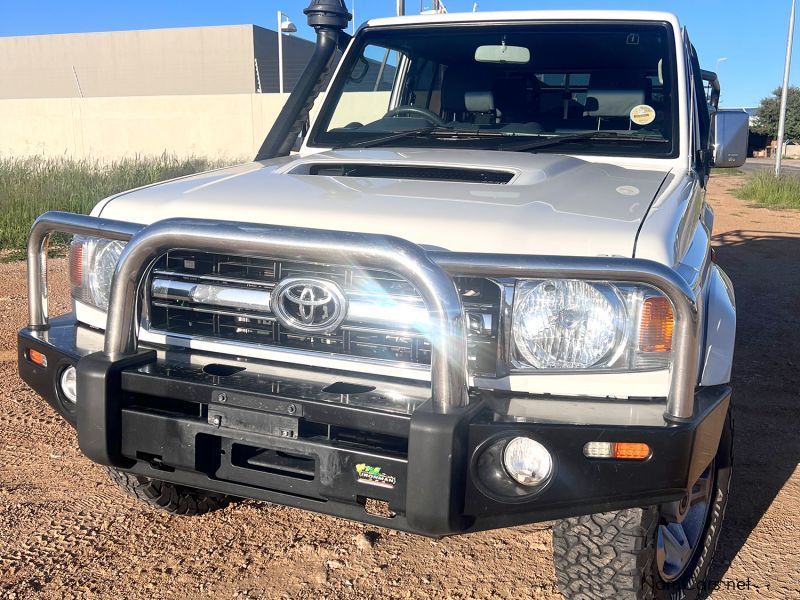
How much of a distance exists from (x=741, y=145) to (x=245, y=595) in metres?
2.90

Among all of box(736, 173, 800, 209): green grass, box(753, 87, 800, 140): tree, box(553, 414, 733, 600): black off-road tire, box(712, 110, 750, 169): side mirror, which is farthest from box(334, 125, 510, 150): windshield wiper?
box(753, 87, 800, 140): tree

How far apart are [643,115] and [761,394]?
2.35m

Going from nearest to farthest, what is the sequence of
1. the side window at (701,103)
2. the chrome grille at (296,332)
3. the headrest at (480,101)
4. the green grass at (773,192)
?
the chrome grille at (296,332) < the headrest at (480,101) < the side window at (701,103) < the green grass at (773,192)

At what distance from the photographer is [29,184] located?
37.4ft

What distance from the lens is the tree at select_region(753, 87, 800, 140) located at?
5394cm

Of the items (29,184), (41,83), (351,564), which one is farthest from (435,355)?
(41,83)

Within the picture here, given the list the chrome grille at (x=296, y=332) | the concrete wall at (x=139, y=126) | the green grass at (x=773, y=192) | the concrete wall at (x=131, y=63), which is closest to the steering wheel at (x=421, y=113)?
the chrome grille at (x=296, y=332)

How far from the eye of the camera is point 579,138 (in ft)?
11.2

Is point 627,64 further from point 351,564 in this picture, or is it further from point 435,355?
point 351,564

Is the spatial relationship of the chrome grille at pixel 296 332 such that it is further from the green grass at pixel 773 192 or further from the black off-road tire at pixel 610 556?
the green grass at pixel 773 192

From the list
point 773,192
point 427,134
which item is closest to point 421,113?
point 427,134

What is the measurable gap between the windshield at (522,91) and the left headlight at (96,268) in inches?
53.1

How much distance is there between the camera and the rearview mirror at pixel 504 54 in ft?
12.4

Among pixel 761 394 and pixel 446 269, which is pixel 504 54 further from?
pixel 761 394
